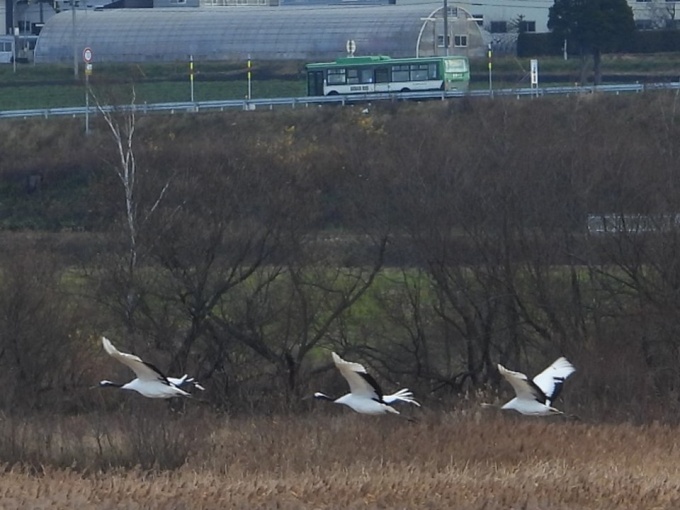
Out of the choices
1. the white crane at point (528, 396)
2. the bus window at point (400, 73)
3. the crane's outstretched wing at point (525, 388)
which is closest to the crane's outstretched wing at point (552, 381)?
the white crane at point (528, 396)

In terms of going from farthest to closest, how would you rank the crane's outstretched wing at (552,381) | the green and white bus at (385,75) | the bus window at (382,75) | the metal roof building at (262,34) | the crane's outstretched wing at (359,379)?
1. the metal roof building at (262,34)
2. the bus window at (382,75)
3. the green and white bus at (385,75)
4. the crane's outstretched wing at (552,381)
5. the crane's outstretched wing at (359,379)

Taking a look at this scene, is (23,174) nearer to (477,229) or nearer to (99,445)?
(477,229)

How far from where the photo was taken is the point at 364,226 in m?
23.3

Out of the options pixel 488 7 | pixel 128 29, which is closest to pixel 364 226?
pixel 128 29

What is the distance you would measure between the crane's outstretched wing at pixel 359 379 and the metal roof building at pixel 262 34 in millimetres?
37573

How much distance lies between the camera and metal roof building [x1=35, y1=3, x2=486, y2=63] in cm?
5119

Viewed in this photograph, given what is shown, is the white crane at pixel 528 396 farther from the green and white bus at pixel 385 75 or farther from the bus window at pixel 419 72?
the bus window at pixel 419 72

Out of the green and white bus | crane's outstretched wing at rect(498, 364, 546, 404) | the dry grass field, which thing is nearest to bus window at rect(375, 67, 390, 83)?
the green and white bus

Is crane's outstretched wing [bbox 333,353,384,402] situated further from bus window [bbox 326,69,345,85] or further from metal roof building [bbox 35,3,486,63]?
metal roof building [bbox 35,3,486,63]

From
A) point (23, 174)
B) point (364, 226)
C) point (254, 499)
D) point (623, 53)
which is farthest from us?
point (623, 53)

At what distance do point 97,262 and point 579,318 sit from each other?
7.55m

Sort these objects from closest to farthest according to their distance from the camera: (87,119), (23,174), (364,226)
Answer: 1. (364,226)
2. (23,174)
3. (87,119)

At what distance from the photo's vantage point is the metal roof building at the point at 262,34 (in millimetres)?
51188

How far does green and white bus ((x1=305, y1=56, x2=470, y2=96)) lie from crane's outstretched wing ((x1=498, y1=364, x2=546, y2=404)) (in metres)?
29.8
